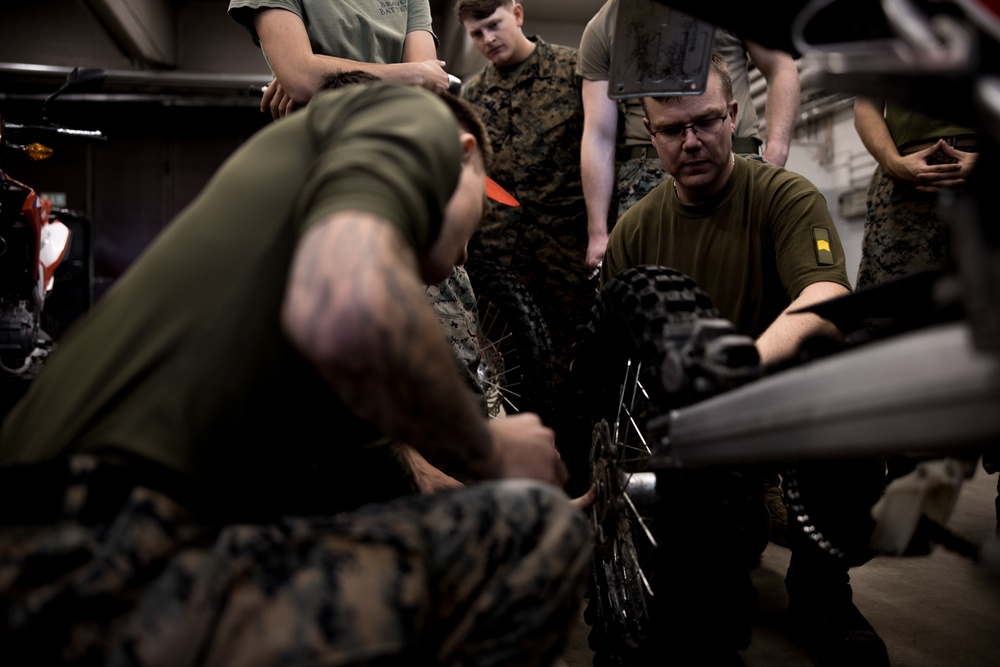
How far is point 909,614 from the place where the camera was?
5.76 ft

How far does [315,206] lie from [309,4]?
1260 mm

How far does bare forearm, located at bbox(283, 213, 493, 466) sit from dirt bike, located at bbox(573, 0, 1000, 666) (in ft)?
1.10

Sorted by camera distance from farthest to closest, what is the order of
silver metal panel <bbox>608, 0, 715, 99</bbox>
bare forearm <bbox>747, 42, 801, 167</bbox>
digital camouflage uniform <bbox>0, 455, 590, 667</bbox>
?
bare forearm <bbox>747, 42, 801, 167</bbox> < silver metal panel <bbox>608, 0, 715, 99</bbox> < digital camouflage uniform <bbox>0, 455, 590, 667</bbox>

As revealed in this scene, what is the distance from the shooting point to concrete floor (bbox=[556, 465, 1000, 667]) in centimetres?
155

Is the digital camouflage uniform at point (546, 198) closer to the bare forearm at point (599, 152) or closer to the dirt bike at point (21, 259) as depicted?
the bare forearm at point (599, 152)

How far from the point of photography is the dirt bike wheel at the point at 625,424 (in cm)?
121

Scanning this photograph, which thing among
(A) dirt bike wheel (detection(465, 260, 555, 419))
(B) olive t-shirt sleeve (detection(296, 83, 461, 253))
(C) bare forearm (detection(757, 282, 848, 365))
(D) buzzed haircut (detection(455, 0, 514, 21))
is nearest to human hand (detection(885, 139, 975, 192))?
(C) bare forearm (detection(757, 282, 848, 365))

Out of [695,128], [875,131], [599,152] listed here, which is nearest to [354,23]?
[695,128]

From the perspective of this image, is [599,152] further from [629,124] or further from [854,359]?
[854,359]

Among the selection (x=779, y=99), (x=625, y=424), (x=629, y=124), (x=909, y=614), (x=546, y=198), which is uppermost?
(x=779, y=99)

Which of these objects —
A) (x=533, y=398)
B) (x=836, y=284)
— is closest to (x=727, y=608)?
(x=836, y=284)

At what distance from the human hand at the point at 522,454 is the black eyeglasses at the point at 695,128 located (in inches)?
39.0

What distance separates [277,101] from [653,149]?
3.97ft

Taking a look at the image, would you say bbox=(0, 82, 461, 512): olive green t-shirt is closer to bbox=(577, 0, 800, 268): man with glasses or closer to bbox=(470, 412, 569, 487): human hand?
bbox=(470, 412, 569, 487): human hand
